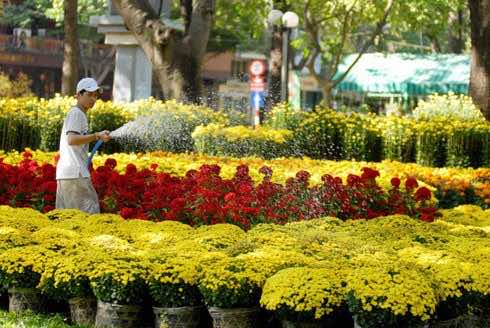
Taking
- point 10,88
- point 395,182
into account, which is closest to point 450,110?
point 395,182

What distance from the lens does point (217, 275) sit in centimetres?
695

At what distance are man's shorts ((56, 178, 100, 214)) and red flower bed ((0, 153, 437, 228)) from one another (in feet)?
1.06

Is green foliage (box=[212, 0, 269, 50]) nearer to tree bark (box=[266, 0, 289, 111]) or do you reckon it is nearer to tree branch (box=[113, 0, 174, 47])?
tree bark (box=[266, 0, 289, 111])

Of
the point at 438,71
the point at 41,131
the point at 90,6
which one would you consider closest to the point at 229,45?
the point at 90,6

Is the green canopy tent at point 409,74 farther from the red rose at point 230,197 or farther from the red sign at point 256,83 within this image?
the red rose at point 230,197

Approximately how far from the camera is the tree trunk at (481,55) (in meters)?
20.0

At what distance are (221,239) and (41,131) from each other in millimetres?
10869

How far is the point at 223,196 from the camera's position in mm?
10664

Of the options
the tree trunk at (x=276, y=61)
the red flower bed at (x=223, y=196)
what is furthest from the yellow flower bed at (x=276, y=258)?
the tree trunk at (x=276, y=61)

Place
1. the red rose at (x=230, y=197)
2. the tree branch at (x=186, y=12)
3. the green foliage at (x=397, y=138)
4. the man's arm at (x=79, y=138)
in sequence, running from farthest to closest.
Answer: the green foliage at (x=397, y=138) → the tree branch at (x=186, y=12) → the red rose at (x=230, y=197) → the man's arm at (x=79, y=138)

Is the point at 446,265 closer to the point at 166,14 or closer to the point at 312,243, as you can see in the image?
the point at 312,243

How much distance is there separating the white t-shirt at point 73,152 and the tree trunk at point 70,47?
15.1 metres

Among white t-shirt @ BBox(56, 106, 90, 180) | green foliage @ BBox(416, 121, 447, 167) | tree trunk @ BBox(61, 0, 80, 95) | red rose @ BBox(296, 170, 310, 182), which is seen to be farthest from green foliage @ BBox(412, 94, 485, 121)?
white t-shirt @ BBox(56, 106, 90, 180)

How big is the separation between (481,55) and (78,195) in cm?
1181
